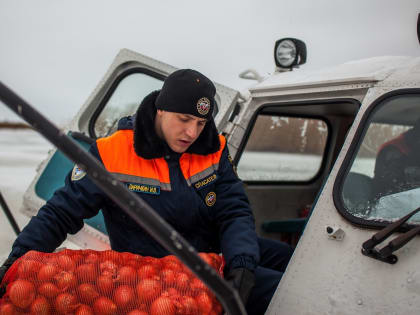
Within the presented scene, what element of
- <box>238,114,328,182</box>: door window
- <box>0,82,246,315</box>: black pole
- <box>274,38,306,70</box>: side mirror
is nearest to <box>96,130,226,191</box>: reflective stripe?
<box>0,82,246,315</box>: black pole

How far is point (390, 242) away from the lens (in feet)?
4.48

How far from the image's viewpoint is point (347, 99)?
2031 millimetres

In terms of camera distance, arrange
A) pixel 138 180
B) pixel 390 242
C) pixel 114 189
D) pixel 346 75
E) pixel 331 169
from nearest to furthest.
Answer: pixel 114 189 → pixel 390 242 → pixel 138 180 → pixel 346 75 → pixel 331 169

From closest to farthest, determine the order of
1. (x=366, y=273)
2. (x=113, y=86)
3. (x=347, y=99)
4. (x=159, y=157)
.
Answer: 1. (x=366, y=273)
2. (x=159, y=157)
3. (x=347, y=99)
4. (x=113, y=86)

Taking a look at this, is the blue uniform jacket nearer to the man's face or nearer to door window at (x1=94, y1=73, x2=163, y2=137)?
the man's face

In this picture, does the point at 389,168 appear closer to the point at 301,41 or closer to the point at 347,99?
the point at 347,99

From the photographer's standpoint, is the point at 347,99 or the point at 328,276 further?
the point at 347,99

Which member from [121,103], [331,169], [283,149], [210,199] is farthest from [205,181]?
[283,149]

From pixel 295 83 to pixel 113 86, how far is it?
1.47 m

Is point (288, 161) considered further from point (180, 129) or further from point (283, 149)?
point (180, 129)

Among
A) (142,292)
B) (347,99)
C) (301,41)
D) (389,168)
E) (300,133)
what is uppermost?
(301,41)

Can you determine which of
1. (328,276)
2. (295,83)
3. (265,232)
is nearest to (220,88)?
(295,83)

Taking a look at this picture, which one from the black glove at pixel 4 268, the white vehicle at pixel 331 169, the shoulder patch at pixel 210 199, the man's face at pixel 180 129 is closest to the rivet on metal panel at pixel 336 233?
the white vehicle at pixel 331 169

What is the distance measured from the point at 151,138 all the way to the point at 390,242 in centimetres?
106
